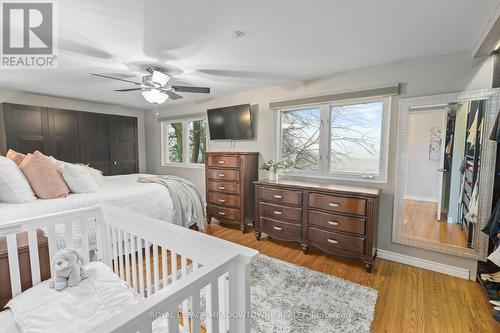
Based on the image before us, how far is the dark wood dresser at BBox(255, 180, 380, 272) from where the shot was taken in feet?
7.77

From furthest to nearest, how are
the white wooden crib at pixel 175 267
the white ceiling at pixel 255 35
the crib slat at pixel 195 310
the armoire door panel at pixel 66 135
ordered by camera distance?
the armoire door panel at pixel 66 135 → the white ceiling at pixel 255 35 → the crib slat at pixel 195 310 → the white wooden crib at pixel 175 267

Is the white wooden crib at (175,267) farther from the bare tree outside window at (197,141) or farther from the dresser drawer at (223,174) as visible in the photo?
the bare tree outside window at (197,141)

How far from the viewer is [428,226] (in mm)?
2486

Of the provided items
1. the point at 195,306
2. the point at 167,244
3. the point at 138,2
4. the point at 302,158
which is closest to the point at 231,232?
the point at 302,158

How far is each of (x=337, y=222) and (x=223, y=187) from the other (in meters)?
1.79

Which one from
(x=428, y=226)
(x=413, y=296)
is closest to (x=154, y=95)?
(x=413, y=296)

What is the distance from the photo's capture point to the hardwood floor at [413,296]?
1.67 metres

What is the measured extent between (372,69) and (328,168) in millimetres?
1301

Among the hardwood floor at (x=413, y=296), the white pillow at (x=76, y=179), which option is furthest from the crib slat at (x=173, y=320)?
the white pillow at (x=76, y=179)

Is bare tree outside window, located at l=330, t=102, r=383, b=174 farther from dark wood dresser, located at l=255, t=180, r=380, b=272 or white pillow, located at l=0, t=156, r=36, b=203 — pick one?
white pillow, located at l=0, t=156, r=36, b=203

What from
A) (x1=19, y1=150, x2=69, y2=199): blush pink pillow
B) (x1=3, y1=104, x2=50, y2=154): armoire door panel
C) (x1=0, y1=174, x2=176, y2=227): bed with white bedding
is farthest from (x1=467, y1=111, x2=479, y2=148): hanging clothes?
(x1=3, y1=104, x2=50, y2=154): armoire door panel

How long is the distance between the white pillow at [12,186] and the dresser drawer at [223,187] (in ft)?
7.04

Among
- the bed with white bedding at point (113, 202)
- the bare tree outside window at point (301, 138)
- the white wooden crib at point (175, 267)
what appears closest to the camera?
the white wooden crib at point (175, 267)

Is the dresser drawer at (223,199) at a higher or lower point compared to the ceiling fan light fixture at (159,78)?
lower
